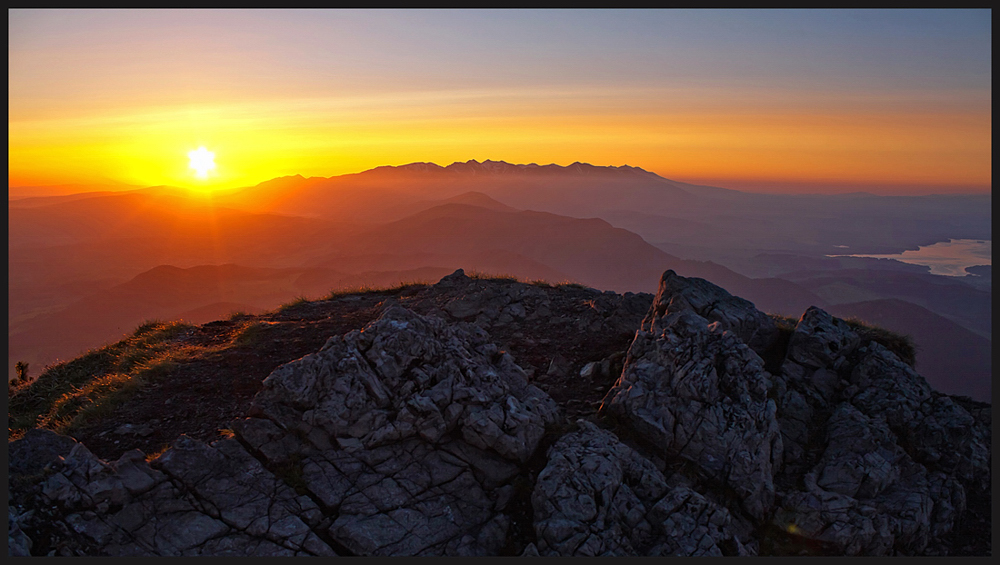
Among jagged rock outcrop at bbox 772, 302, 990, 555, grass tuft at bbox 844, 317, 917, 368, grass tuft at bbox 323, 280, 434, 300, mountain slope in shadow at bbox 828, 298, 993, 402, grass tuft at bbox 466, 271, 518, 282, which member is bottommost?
mountain slope in shadow at bbox 828, 298, 993, 402

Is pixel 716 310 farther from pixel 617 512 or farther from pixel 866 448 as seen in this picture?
pixel 617 512

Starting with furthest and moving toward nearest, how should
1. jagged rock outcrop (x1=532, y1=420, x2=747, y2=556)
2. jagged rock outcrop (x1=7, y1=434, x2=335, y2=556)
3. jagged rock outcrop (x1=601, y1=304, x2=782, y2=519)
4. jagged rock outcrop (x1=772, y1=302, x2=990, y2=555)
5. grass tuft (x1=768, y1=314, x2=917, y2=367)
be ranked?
grass tuft (x1=768, y1=314, x2=917, y2=367) < jagged rock outcrop (x1=601, y1=304, x2=782, y2=519) < jagged rock outcrop (x1=772, y1=302, x2=990, y2=555) < jagged rock outcrop (x1=532, y1=420, x2=747, y2=556) < jagged rock outcrop (x1=7, y1=434, x2=335, y2=556)

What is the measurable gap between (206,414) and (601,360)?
10001mm

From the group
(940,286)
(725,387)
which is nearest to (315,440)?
(725,387)

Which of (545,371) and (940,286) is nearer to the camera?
(545,371)

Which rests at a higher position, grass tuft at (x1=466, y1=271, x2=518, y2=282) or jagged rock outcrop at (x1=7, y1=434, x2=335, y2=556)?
grass tuft at (x1=466, y1=271, x2=518, y2=282)

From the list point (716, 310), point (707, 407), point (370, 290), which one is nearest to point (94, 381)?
point (370, 290)

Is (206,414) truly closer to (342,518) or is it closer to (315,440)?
(315,440)

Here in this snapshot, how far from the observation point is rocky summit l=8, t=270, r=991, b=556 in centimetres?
856

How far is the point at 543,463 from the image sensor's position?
10.2 m

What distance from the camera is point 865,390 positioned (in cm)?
1301

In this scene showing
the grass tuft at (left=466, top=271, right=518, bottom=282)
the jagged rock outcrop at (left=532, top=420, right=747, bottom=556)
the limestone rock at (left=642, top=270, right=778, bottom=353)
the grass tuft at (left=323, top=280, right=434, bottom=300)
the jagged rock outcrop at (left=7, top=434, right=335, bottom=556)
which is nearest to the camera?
the jagged rock outcrop at (left=7, top=434, right=335, bottom=556)

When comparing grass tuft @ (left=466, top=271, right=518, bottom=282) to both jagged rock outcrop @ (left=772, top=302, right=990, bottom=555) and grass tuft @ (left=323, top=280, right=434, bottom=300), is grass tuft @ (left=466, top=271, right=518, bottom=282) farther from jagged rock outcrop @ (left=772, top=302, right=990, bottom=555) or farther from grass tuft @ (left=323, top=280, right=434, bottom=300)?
jagged rock outcrop @ (left=772, top=302, right=990, bottom=555)

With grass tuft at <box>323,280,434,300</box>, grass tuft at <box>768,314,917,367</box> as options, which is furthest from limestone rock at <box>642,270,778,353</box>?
grass tuft at <box>323,280,434,300</box>
